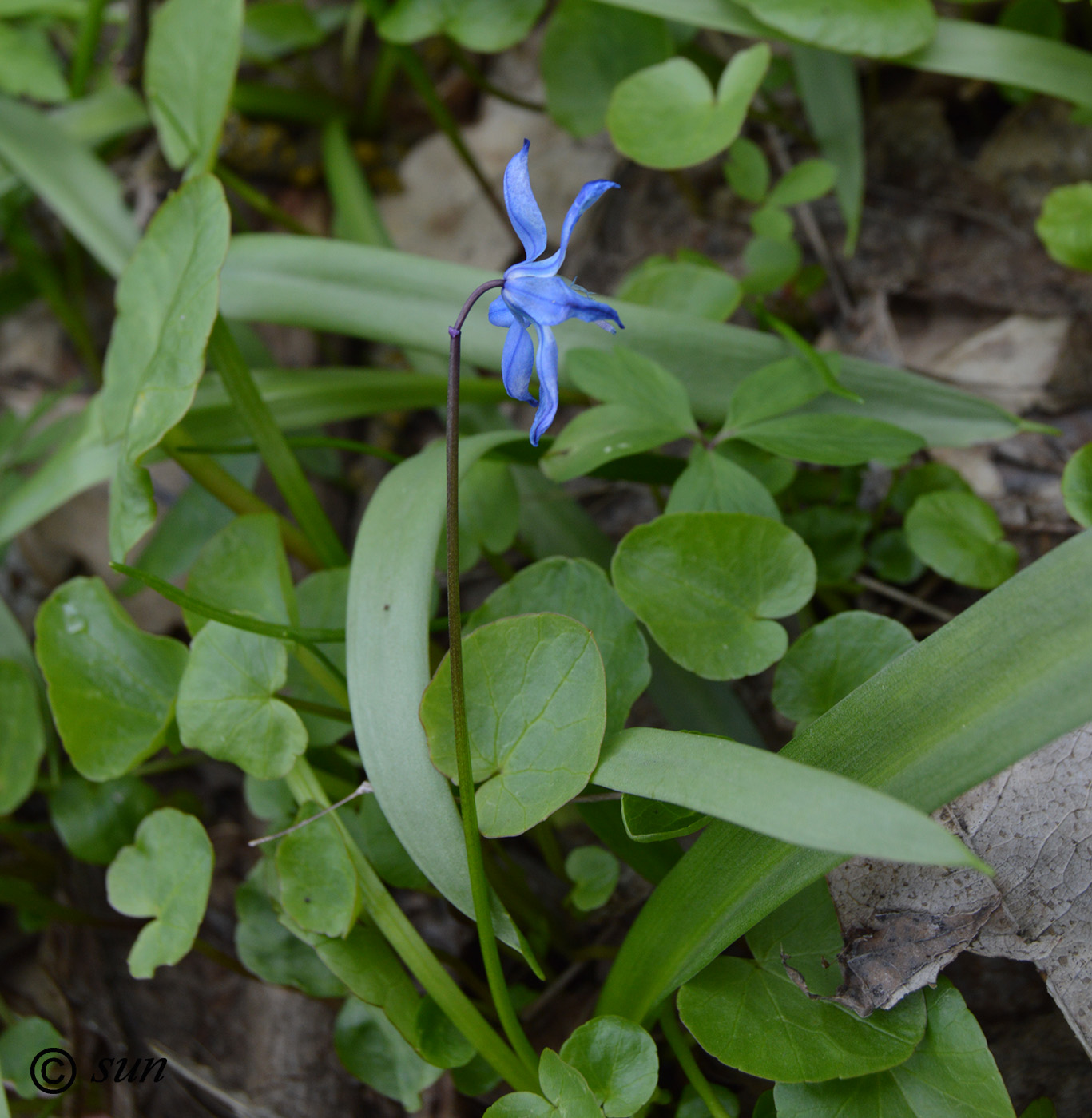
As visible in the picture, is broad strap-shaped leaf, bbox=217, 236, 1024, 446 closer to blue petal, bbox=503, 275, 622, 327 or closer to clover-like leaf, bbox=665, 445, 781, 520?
clover-like leaf, bbox=665, 445, 781, 520

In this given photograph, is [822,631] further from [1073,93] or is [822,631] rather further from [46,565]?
[46,565]

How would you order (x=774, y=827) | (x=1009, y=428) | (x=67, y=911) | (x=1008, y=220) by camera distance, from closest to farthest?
(x=774, y=827), (x=1009, y=428), (x=67, y=911), (x=1008, y=220)

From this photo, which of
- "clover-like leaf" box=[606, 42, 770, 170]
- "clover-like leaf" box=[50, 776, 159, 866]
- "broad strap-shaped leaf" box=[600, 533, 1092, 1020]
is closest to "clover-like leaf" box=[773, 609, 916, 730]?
"broad strap-shaped leaf" box=[600, 533, 1092, 1020]

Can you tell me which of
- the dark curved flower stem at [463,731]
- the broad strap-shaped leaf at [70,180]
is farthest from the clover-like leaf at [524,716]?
the broad strap-shaped leaf at [70,180]

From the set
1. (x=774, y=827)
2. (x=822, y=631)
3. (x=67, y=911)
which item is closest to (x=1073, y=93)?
(x=822, y=631)

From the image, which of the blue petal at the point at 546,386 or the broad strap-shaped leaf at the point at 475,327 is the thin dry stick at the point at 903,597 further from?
the blue petal at the point at 546,386
